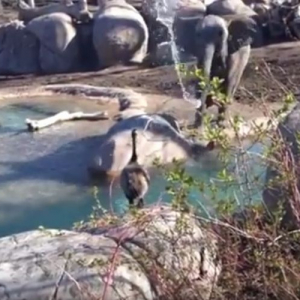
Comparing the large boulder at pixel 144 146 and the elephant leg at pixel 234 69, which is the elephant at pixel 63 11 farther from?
the large boulder at pixel 144 146

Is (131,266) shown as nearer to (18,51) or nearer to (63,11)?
(18,51)

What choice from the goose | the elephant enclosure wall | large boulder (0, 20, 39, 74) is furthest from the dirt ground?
the goose

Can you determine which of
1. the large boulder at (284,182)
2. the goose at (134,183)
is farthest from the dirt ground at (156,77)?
the large boulder at (284,182)

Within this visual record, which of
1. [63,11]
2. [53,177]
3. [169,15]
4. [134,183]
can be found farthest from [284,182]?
[169,15]

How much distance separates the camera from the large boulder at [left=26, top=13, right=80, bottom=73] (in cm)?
1623

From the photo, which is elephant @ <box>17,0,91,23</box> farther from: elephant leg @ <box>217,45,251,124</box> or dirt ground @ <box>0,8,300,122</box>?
elephant leg @ <box>217,45,251,124</box>

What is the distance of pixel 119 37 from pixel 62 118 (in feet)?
14.2

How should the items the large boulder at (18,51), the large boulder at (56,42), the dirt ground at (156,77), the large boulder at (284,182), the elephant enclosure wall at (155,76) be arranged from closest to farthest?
the large boulder at (284,182) < the dirt ground at (156,77) < the elephant enclosure wall at (155,76) < the large boulder at (56,42) < the large boulder at (18,51)

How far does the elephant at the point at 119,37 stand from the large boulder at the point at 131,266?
37.5ft

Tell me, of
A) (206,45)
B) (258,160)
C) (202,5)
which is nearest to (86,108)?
(206,45)

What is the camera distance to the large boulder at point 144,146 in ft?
31.1

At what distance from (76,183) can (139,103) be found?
142 inches

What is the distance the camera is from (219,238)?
4520 millimetres

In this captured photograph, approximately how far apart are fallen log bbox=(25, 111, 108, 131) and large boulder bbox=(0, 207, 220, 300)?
6789 millimetres
